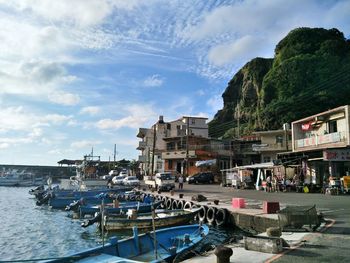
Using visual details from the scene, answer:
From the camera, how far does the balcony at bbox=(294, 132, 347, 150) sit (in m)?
32.7

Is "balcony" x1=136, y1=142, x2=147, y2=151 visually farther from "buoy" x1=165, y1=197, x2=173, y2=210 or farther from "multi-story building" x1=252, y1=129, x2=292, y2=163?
"buoy" x1=165, y1=197, x2=173, y2=210

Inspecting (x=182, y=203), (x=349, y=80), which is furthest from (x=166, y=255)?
(x=349, y=80)

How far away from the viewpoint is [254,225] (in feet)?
61.8

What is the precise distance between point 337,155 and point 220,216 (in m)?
14.9

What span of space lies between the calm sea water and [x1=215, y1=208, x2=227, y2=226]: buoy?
64 centimetres

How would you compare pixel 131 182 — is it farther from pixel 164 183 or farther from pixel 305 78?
pixel 305 78

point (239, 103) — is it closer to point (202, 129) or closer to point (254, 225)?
point (202, 129)

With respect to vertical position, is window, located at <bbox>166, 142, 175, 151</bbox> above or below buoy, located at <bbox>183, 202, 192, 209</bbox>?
above

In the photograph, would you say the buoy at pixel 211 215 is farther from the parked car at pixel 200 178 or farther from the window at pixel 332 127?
the parked car at pixel 200 178

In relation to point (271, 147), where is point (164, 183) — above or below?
below

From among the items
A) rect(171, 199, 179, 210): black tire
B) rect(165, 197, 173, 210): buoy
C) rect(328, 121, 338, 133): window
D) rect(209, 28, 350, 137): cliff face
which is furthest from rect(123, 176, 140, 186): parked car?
rect(209, 28, 350, 137): cliff face

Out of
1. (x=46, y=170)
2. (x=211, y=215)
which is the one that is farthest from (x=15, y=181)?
(x=211, y=215)

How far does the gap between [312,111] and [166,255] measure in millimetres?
56966

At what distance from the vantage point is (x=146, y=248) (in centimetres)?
1433
